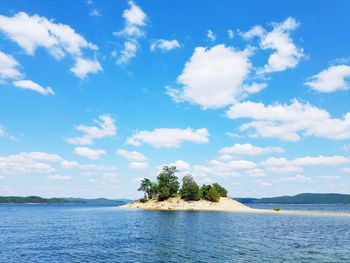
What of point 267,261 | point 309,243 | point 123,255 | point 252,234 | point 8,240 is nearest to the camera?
point 267,261

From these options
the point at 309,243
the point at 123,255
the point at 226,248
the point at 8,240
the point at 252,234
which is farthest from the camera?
the point at 252,234

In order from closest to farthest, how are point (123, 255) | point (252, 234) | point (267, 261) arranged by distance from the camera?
point (267, 261) → point (123, 255) → point (252, 234)

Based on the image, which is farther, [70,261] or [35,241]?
[35,241]

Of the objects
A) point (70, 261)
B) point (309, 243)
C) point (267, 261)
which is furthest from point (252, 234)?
point (70, 261)

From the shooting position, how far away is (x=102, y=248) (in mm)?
67062

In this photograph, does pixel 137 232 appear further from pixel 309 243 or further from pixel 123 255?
pixel 309 243

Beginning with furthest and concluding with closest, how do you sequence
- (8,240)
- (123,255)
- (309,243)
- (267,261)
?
(8,240)
(309,243)
(123,255)
(267,261)

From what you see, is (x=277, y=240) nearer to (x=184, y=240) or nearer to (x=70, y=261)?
(x=184, y=240)

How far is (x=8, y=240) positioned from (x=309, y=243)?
6563 cm

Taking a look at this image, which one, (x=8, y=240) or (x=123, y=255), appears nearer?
(x=123, y=255)

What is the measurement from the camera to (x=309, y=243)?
72.8 m

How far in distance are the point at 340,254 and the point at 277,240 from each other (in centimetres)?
1767

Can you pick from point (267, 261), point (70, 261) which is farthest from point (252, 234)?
point (70, 261)

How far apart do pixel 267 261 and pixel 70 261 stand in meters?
30.5
